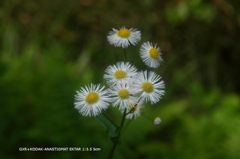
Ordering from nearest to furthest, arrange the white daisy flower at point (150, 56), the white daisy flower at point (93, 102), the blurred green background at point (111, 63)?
the white daisy flower at point (93, 102), the white daisy flower at point (150, 56), the blurred green background at point (111, 63)

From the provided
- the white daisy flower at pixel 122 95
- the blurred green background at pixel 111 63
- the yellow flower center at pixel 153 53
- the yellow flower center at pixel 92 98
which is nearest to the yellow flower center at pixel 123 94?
the white daisy flower at pixel 122 95

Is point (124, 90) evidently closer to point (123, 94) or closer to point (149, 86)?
point (123, 94)

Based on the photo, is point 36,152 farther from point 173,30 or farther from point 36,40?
point 173,30

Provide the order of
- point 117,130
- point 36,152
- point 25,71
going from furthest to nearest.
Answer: point 25,71, point 36,152, point 117,130

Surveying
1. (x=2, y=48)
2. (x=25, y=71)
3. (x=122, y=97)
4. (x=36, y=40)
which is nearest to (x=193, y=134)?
(x=122, y=97)

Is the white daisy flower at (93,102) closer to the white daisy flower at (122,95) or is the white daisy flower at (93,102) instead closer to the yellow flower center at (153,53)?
the white daisy flower at (122,95)

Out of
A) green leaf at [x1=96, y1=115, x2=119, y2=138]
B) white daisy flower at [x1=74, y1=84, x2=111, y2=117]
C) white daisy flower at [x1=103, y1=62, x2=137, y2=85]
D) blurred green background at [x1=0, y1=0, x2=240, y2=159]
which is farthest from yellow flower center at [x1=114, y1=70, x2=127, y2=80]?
blurred green background at [x1=0, y1=0, x2=240, y2=159]

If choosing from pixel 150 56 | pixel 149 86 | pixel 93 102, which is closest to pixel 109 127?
pixel 93 102
